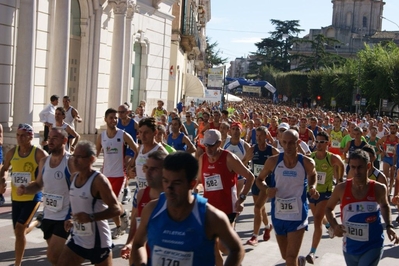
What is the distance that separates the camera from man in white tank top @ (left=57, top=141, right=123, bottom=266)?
584 centimetres

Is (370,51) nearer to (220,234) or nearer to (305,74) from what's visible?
(305,74)

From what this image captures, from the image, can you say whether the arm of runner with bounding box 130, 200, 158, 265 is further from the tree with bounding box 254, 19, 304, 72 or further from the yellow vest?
the tree with bounding box 254, 19, 304, 72

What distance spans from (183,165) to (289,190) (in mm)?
3782

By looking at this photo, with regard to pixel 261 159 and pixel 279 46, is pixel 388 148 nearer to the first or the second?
pixel 261 159

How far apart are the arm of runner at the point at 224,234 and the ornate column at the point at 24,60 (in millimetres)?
12944

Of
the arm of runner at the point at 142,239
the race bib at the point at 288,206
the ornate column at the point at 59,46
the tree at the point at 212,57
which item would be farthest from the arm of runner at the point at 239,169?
the tree at the point at 212,57

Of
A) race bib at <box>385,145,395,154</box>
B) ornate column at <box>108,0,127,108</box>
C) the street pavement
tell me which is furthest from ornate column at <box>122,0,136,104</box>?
the street pavement

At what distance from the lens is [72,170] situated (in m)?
6.71

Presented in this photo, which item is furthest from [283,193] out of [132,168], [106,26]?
[106,26]

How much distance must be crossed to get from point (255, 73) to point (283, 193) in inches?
5048

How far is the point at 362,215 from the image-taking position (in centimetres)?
634

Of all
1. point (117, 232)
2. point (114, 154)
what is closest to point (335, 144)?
point (114, 154)

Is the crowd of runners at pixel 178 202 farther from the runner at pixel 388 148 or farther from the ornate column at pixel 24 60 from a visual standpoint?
the ornate column at pixel 24 60

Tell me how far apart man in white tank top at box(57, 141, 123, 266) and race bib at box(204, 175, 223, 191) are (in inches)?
82.4
